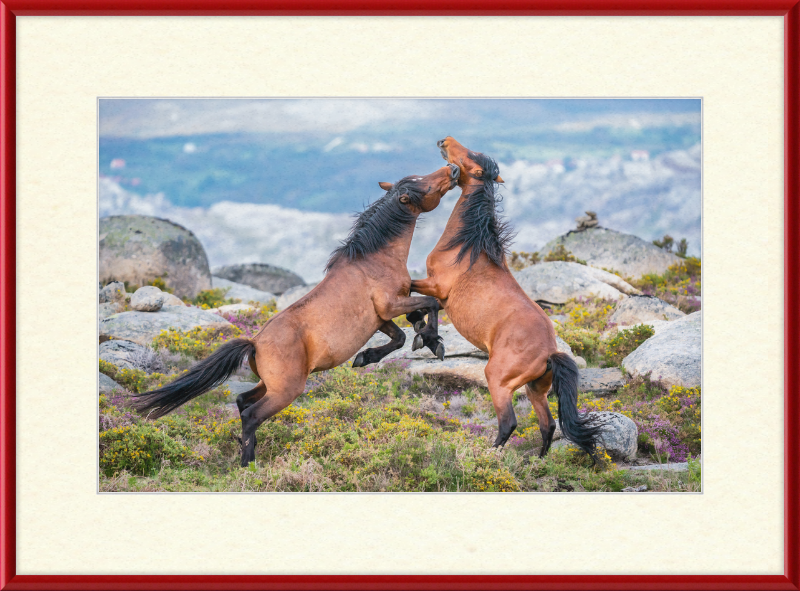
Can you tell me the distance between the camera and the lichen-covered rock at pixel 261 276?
15.5 meters

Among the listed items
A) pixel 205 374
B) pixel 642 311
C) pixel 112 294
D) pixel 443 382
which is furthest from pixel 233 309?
pixel 642 311

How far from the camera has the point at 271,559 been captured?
5.52 m

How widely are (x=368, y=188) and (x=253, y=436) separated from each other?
7.70m

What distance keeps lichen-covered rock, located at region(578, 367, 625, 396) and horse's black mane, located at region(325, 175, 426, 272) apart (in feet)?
12.6

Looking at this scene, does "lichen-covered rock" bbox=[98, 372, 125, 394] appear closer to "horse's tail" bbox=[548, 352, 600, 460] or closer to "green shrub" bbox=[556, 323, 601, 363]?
"horse's tail" bbox=[548, 352, 600, 460]

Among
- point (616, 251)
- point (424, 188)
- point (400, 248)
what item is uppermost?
point (424, 188)

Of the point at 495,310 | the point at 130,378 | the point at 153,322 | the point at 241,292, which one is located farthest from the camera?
the point at 241,292

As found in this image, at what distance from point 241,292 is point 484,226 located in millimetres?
9601

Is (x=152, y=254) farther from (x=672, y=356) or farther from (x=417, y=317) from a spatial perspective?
(x=672, y=356)

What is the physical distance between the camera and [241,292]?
15.1 meters

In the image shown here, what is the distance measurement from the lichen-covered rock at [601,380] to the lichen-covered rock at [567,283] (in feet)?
10.9

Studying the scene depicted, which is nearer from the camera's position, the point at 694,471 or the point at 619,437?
the point at 694,471

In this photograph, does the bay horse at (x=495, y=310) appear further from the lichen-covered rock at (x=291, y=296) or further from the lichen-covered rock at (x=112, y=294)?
the lichen-covered rock at (x=291, y=296)
